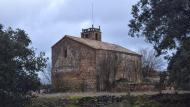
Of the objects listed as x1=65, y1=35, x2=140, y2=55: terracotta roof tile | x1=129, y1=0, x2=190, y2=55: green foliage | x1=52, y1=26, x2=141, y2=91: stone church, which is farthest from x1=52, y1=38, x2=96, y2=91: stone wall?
x1=129, y1=0, x2=190, y2=55: green foliage

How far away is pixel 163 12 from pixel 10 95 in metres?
17.7

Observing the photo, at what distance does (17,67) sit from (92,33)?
73312 millimetres

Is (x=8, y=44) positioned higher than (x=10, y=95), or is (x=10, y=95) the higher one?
(x=8, y=44)

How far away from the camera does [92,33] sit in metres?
109

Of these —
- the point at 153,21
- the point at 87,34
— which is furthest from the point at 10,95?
the point at 87,34

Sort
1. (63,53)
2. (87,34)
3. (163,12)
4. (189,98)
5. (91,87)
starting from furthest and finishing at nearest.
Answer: (87,34)
(63,53)
(91,87)
(189,98)
(163,12)

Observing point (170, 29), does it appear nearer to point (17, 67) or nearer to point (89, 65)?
point (17, 67)

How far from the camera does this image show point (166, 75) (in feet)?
162

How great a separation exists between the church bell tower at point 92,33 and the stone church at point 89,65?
581cm

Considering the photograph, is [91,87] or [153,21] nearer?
[153,21]

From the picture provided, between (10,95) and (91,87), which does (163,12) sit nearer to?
(10,95)

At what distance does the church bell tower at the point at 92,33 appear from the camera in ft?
356

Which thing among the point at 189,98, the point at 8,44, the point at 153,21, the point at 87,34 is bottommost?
the point at 189,98

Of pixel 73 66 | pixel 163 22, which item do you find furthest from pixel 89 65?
pixel 163 22
